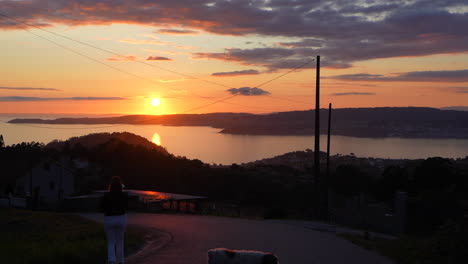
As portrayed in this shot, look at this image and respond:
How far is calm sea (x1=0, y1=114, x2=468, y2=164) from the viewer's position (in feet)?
261

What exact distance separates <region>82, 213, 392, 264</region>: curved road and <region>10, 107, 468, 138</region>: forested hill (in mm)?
52056

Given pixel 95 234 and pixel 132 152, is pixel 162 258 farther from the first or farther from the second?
pixel 132 152

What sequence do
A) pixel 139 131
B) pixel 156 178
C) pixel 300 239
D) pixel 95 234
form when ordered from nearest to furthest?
pixel 95 234 → pixel 300 239 → pixel 156 178 → pixel 139 131

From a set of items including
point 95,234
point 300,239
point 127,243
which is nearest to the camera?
point 127,243

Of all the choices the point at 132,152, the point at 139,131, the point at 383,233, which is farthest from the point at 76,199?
the point at 139,131

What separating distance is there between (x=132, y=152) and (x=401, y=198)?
4411 cm

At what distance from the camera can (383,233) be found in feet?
79.3

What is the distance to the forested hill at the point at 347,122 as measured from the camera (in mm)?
84562

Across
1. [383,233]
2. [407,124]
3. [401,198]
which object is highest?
[407,124]

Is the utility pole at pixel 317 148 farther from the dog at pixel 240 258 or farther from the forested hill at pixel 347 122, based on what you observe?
the forested hill at pixel 347 122

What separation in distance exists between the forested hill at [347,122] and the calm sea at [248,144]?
209 cm

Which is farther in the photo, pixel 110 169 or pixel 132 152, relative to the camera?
pixel 132 152

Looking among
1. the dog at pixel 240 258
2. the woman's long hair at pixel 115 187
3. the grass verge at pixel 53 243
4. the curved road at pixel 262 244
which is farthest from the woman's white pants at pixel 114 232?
the dog at pixel 240 258

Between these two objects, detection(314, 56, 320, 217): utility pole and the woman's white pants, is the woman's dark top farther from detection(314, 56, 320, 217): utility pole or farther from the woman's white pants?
detection(314, 56, 320, 217): utility pole
